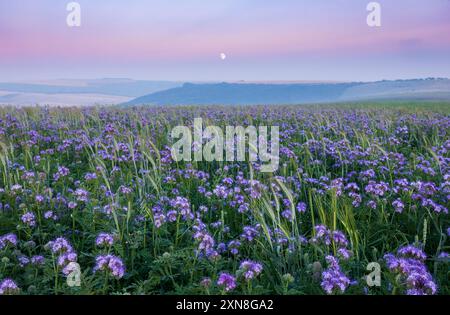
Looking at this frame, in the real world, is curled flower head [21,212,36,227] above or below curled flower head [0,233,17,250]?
above

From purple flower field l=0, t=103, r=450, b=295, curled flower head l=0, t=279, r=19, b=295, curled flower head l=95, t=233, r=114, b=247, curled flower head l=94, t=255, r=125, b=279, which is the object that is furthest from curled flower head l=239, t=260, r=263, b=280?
curled flower head l=0, t=279, r=19, b=295

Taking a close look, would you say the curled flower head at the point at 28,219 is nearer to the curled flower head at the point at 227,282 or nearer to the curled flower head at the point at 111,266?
the curled flower head at the point at 111,266

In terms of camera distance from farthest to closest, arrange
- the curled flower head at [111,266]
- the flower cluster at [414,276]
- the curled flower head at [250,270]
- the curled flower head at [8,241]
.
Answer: the curled flower head at [8,241]
the curled flower head at [111,266]
the curled flower head at [250,270]
the flower cluster at [414,276]

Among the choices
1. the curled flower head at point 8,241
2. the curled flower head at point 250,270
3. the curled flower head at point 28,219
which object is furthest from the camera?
the curled flower head at point 28,219

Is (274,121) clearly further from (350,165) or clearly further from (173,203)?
(173,203)

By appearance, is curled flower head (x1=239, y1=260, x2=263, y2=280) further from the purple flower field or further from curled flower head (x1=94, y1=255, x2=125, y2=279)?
curled flower head (x1=94, y1=255, x2=125, y2=279)

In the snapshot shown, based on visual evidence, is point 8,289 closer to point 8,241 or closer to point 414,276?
point 8,241

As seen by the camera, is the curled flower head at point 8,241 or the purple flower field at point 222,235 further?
the curled flower head at point 8,241

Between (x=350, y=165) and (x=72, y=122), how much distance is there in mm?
7102

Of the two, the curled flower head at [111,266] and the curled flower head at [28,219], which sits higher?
the curled flower head at [28,219]

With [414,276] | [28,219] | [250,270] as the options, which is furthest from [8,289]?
[414,276]

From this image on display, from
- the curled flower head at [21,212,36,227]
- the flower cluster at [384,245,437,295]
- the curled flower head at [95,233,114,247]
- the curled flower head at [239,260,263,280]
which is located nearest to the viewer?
the flower cluster at [384,245,437,295]

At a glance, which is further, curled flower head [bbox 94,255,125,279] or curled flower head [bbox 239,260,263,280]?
curled flower head [bbox 94,255,125,279]

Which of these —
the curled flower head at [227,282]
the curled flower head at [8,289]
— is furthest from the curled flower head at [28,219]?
the curled flower head at [227,282]
